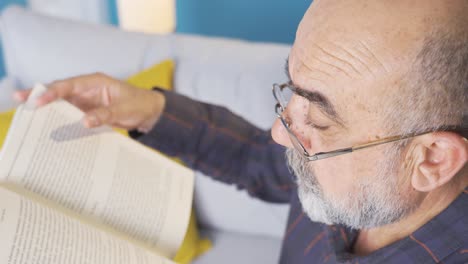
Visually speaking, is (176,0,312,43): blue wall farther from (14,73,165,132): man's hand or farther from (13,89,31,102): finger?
(13,89,31,102): finger

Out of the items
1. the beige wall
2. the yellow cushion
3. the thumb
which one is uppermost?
the thumb

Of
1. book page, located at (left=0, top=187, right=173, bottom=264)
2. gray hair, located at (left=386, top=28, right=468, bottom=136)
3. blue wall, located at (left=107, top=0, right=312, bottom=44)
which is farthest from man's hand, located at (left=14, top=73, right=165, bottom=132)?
blue wall, located at (left=107, top=0, right=312, bottom=44)

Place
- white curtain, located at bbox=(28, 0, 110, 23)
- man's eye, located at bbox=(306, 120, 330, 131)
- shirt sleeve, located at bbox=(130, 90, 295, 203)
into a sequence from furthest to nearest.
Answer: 1. white curtain, located at bbox=(28, 0, 110, 23)
2. shirt sleeve, located at bbox=(130, 90, 295, 203)
3. man's eye, located at bbox=(306, 120, 330, 131)

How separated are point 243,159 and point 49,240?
52 centimetres

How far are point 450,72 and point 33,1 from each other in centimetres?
210

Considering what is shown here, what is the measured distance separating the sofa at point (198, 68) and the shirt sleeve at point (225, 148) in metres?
0.20

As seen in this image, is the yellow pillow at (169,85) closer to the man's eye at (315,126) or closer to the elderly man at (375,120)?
the elderly man at (375,120)

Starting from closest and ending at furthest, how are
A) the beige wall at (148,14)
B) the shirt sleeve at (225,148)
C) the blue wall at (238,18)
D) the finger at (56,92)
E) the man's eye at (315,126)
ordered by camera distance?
the man's eye at (315,126) → the finger at (56,92) → the shirt sleeve at (225,148) → the blue wall at (238,18) → the beige wall at (148,14)

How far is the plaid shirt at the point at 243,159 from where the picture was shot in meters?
0.98

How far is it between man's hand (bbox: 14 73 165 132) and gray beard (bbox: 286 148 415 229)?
1.07ft

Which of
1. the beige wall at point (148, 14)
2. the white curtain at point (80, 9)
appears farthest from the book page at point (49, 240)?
the white curtain at point (80, 9)

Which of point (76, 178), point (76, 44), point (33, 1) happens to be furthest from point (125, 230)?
point (33, 1)

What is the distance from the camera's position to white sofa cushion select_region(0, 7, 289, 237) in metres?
1.36

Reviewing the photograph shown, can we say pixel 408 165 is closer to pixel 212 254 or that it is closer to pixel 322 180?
pixel 322 180
